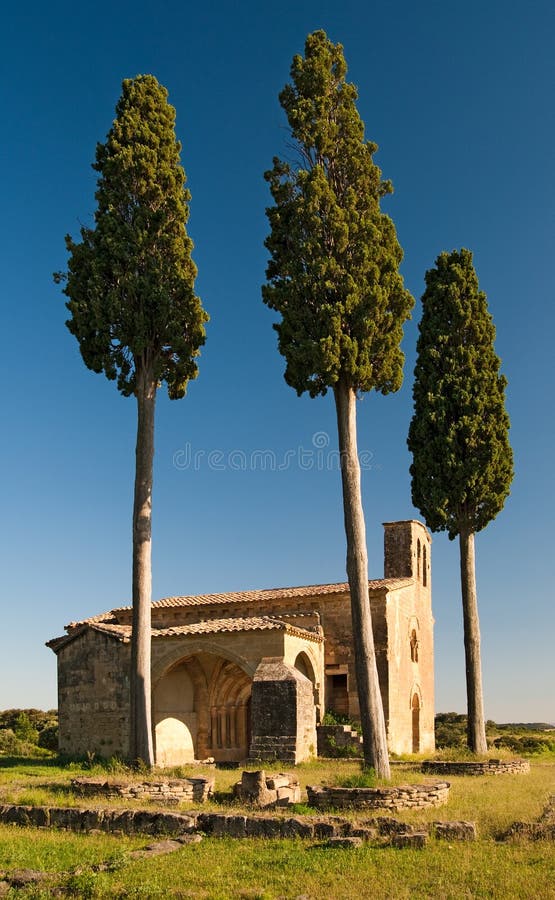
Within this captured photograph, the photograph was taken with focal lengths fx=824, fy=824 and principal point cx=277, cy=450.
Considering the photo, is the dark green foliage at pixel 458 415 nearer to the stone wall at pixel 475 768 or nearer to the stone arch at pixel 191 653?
the stone wall at pixel 475 768

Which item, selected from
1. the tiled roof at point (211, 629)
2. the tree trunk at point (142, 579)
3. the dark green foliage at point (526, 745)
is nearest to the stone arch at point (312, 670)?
the tiled roof at point (211, 629)

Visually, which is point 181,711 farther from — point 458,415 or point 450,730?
point 450,730

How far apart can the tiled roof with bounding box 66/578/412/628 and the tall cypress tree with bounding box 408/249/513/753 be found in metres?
4.06

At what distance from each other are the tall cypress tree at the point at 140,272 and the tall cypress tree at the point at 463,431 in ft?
24.3

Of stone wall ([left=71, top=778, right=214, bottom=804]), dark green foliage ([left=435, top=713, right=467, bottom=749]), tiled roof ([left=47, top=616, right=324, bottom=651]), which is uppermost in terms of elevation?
tiled roof ([left=47, top=616, right=324, bottom=651])

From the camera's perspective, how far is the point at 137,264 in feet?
59.9

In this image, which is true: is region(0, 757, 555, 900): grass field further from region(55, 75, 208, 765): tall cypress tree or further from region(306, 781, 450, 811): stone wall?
region(55, 75, 208, 765): tall cypress tree

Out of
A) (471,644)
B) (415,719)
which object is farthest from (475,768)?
(415,719)

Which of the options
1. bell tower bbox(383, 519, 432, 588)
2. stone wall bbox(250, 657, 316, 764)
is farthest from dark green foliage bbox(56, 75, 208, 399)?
bell tower bbox(383, 519, 432, 588)

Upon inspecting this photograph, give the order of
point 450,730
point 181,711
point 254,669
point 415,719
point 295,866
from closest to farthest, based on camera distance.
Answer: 1. point 295,866
2. point 254,669
3. point 181,711
4. point 415,719
5. point 450,730

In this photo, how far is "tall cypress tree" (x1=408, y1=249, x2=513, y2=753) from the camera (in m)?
22.4

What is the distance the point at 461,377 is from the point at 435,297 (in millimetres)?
2558

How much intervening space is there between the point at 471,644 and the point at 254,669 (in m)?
5.96

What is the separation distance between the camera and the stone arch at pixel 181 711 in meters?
24.7
